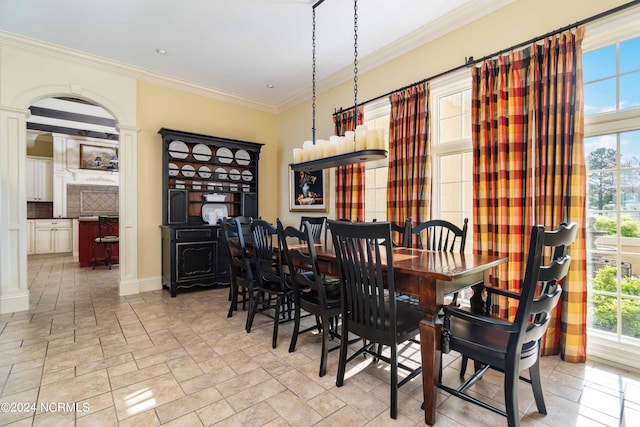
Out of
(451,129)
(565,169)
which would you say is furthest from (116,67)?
(565,169)

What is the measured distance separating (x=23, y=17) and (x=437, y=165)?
15.1 feet

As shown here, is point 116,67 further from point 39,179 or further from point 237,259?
point 39,179

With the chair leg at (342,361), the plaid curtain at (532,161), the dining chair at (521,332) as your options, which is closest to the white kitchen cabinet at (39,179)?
the chair leg at (342,361)

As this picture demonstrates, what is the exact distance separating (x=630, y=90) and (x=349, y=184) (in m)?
2.73

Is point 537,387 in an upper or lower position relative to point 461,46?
lower

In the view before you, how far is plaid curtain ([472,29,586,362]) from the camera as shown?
2264mm

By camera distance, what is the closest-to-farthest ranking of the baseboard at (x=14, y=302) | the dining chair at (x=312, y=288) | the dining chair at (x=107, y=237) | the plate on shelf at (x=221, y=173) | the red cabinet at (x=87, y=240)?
the dining chair at (x=312, y=288)
the baseboard at (x=14, y=302)
the plate on shelf at (x=221, y=173)
the dining chair at (x=107, y=237)
the red cabinet at (x=87, y=240)

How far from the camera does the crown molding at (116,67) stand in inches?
138

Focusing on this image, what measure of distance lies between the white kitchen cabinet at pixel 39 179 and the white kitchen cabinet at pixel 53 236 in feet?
2.33

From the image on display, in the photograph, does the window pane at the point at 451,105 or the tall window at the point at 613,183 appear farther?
the window pane at the point at 451,105

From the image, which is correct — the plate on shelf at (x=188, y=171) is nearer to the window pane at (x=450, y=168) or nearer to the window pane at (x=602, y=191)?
the window pane at (x=450, y=168)

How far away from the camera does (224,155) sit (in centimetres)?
509

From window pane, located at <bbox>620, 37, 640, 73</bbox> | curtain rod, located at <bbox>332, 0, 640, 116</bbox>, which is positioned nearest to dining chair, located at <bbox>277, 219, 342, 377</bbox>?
curtain rod, located at <bbox>332, 0, 640, 116</bbox>

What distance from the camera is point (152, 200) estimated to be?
14.8ft
